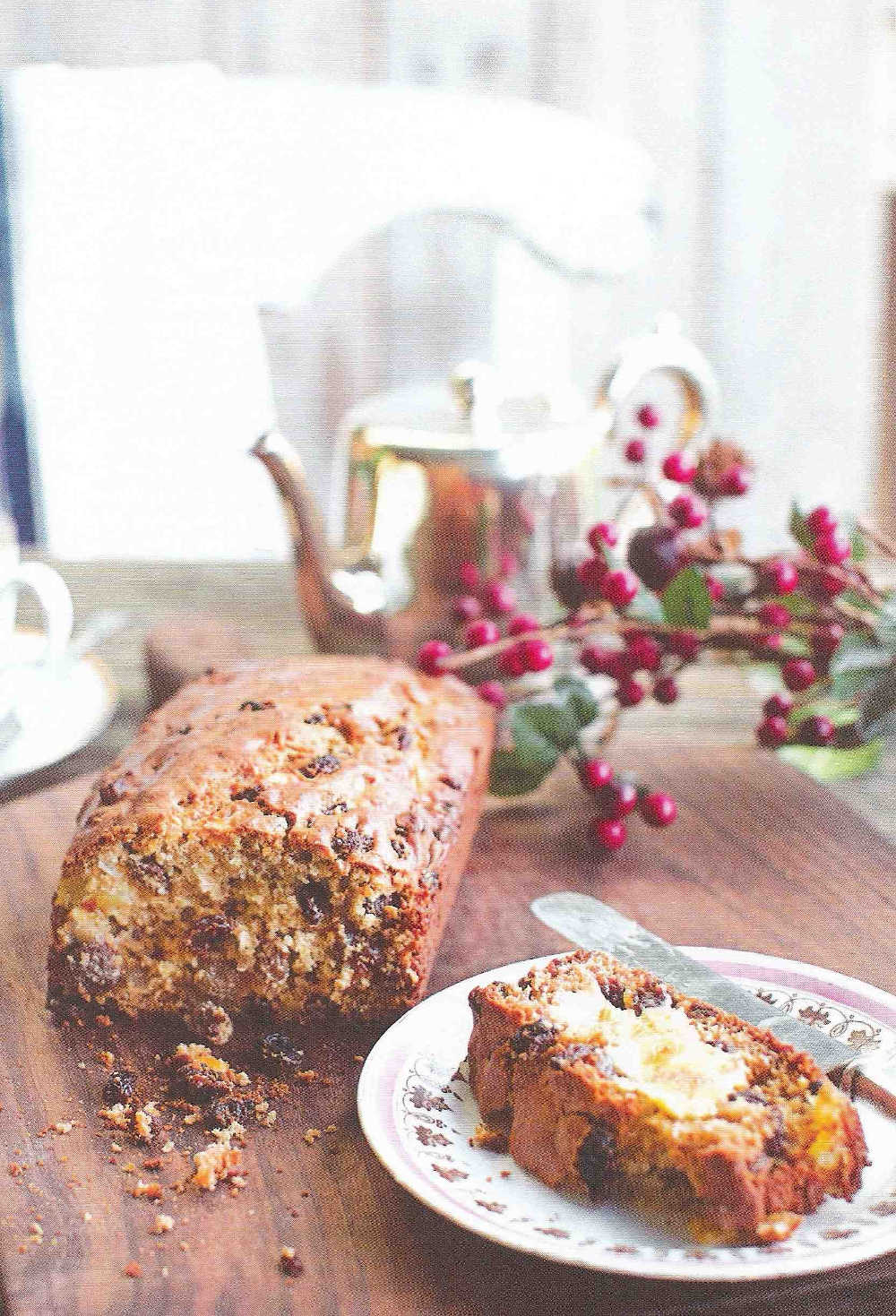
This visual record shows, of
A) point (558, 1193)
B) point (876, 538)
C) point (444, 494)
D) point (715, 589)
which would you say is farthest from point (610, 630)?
point (558, 1193)

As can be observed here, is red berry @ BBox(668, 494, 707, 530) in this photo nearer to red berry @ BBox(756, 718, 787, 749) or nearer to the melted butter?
red berry @ BBox(756, 718, 787, 749)

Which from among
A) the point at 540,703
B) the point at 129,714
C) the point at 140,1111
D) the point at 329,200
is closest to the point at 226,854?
the point at 140,1111

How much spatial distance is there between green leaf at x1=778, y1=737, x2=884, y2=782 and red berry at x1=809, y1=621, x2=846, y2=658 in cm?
12

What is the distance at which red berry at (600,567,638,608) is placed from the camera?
171 cm

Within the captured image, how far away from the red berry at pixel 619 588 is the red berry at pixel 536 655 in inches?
3.9

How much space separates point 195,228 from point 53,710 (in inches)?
96.3

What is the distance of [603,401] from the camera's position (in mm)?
2191

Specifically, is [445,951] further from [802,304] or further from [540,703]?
[802,304]

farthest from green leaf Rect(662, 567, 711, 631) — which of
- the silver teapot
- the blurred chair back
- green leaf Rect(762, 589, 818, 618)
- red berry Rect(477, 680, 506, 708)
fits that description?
the blurred chair back

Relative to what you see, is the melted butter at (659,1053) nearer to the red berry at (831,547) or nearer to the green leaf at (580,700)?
the green leaf at (580,700)

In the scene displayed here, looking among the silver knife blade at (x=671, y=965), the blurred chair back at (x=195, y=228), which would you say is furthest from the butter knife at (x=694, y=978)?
the blurred chair back at (x=195, y=228)

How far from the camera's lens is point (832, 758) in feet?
6.02

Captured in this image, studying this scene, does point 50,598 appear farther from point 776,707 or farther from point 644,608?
point 776,707

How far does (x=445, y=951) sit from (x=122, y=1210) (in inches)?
19.0
